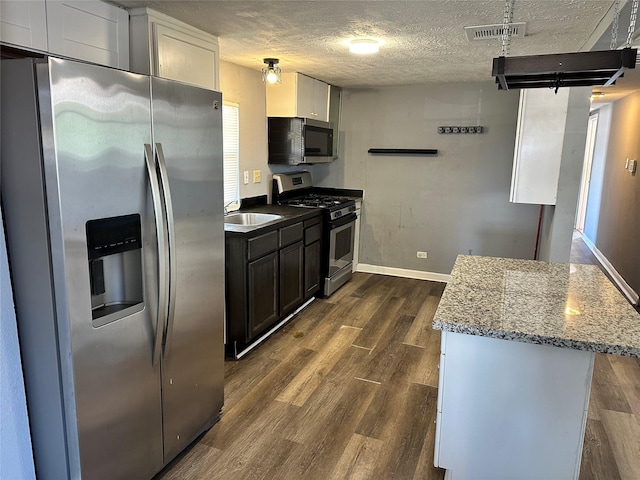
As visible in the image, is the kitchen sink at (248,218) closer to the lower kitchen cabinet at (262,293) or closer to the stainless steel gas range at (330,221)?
the lower kitchen cabinet at (262,293)

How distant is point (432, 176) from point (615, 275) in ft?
8.58

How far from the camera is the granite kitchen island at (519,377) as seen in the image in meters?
1.65

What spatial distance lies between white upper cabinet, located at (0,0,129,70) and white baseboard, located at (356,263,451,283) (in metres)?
3.81

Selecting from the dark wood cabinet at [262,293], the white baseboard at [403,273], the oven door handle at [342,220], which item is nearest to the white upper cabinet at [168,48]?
the dark wood cabinet at [262,293]

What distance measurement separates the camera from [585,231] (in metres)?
7.96

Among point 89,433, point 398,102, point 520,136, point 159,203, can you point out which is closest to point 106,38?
point 159,203

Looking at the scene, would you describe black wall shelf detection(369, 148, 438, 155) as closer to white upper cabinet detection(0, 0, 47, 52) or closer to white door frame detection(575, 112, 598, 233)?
white upper cabinet detection(0, 0, 47, 52)

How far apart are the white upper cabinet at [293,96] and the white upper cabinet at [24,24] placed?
2.61m

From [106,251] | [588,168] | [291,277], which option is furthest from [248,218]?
[588,168]

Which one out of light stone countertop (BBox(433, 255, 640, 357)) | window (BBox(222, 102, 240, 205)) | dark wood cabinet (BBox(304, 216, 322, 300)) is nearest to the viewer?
light stone countertop (BBox(433, 255, 640, 357))

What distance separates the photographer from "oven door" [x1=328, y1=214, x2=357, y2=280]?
178 inches

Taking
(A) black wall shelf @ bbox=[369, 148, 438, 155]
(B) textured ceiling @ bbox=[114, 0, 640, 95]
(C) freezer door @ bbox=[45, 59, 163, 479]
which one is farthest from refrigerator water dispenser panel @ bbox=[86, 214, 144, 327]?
(A) black wall shelf @ bbox=[369, 148, 438, 155]

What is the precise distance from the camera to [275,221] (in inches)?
138

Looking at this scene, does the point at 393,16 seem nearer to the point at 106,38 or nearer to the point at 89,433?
the point at 106,38
